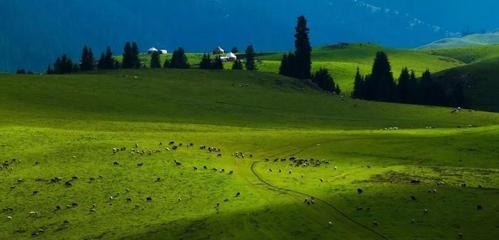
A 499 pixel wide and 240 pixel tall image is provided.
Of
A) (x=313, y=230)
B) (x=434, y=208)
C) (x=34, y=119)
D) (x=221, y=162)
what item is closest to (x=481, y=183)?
(x=434, y=208)

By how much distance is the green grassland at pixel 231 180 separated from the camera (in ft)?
148

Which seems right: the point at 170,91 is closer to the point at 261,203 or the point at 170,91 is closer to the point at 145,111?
the point at 145,111

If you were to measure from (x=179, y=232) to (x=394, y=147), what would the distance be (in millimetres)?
29227

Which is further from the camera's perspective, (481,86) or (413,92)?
(481,86)

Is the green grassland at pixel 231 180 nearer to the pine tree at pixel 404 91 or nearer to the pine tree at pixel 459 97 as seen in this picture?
the pine tree at pixel 404 91

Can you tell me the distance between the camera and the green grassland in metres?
45.0

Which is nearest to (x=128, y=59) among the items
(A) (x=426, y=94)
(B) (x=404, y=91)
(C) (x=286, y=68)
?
(C) (x=286, y=68)

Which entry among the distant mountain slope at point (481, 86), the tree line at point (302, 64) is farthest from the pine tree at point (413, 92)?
the tree line at point (302, 64)

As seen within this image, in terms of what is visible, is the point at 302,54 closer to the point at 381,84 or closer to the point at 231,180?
the point at 381,84

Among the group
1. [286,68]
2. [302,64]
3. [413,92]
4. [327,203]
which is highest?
[302,64]

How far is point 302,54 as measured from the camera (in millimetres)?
184750

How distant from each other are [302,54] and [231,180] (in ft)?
438

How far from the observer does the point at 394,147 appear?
67.7 m

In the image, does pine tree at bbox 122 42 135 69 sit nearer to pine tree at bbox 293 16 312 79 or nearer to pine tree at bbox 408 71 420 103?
pine tree at bbox 293 16 312 79
